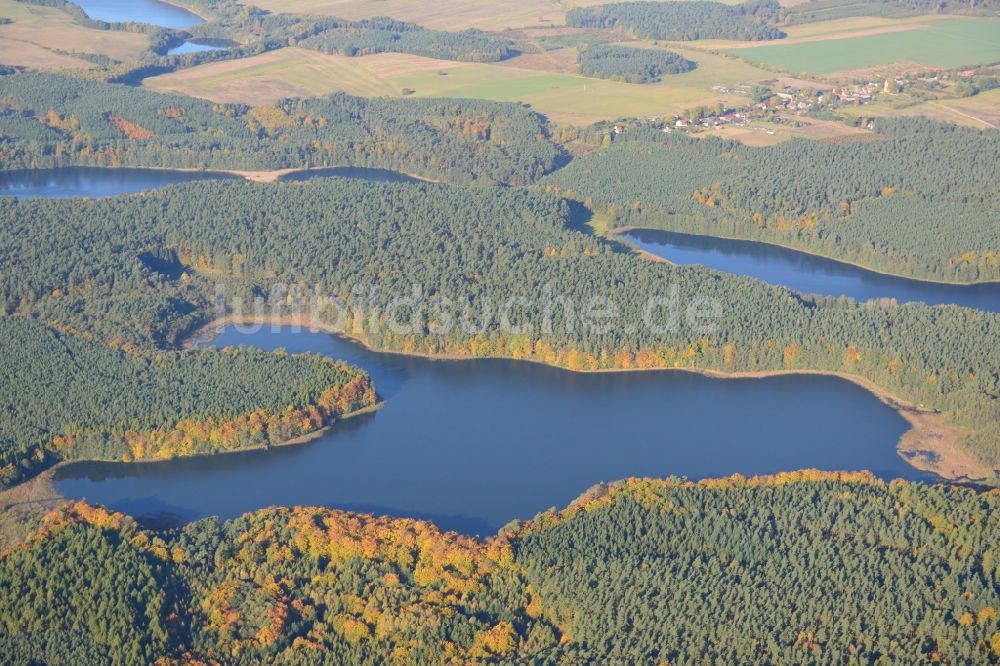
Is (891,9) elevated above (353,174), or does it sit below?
above

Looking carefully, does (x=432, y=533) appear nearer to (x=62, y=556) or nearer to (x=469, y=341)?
(x=62, y=556)

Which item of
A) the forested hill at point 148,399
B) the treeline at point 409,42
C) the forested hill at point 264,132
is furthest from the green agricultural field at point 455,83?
the forested hill at point 148,399

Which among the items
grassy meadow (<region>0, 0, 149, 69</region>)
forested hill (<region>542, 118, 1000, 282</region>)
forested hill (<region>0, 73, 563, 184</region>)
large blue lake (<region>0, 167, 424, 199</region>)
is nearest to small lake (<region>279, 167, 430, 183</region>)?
large blue lake (<region>0, 167, 424, 199</region>)

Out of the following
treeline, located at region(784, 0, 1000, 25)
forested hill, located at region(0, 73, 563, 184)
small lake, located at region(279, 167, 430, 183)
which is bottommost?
small lake, located at region(279, 167, 430, 183)

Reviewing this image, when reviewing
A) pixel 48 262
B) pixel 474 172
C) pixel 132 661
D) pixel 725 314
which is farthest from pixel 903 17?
pixel 132 661

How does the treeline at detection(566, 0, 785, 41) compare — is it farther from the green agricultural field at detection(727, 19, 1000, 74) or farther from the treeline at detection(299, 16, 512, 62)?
the treeline at detection(299, 16, 512, 62)

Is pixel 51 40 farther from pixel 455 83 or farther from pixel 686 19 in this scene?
pixel 686 19

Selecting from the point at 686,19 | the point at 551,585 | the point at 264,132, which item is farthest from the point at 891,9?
the point at 551,585
